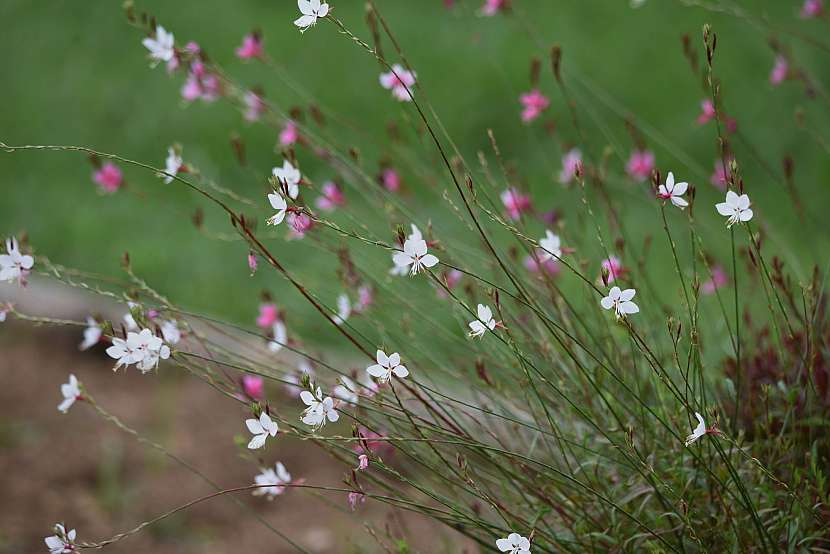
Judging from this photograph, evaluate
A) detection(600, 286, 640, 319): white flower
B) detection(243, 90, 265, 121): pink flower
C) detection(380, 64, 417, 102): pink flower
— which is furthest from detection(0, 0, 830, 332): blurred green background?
detection(600, 286, 640, 319): white flower

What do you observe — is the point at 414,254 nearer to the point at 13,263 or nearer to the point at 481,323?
the point at 481,323

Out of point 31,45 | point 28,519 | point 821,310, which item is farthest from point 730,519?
point 31,45

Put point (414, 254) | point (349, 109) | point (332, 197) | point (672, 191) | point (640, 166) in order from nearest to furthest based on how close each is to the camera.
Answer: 1. point (414, 254)
2. point (672, 191)
3. point (332, 197)
4. point (640, 166)
5. point (349, 109)

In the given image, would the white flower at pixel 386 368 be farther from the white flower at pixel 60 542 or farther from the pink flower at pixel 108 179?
the pink flower at pixel 108 179

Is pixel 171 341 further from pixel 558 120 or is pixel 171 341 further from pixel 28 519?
pixel 558 120

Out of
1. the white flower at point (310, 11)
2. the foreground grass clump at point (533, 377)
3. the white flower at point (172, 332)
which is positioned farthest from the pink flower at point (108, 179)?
the white flower at point (310, 11)

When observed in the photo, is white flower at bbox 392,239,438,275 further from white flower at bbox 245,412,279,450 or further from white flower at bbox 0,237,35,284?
white flower at bbox 0,237,35,284

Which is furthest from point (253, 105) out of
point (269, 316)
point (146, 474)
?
point (146, 474)
